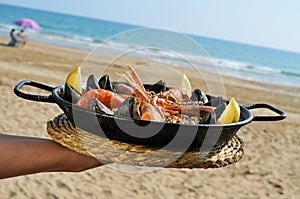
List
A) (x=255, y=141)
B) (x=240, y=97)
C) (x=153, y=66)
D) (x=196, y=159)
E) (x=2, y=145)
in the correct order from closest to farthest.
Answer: (x=196, y=159)
(x=2, y=145)
(x=153, y=66)
(x=255, y=141)
(x=240, y=97)

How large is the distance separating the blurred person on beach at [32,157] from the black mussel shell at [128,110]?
0.48 m

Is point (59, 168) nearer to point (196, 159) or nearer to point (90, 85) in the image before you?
point (90, 85)

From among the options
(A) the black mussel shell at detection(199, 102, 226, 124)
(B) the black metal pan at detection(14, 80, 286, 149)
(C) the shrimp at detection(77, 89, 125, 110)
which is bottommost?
(B) the black metal pan at detection(14, 80, 286, 149)

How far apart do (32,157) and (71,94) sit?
1.31 feet

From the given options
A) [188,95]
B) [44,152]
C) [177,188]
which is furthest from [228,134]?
[177,188]

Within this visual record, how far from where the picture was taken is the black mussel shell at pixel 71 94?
1.56m

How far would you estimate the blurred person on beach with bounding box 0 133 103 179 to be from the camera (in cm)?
171

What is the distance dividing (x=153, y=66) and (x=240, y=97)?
11.6 meters

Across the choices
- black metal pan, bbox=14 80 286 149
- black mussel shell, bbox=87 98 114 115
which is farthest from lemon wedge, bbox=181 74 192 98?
black mussel shell, bbox=87 98 114 115

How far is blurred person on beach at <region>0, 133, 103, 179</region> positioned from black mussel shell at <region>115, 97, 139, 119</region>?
0.48 metres

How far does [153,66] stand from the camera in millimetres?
1864

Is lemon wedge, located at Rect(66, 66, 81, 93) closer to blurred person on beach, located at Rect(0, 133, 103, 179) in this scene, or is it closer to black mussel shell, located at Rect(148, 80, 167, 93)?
blurred person on beach, located at Rect(0, 133, 103, 179)

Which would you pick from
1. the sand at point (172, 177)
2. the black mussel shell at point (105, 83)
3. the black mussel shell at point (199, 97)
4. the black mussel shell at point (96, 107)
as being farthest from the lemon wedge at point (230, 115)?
the sand at point (172, 177)

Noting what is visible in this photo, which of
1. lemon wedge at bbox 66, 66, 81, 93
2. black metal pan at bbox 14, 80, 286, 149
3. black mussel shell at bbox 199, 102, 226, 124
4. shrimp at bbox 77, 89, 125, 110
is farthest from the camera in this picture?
lemon wedge at bbox 66, 66, 81, 93
